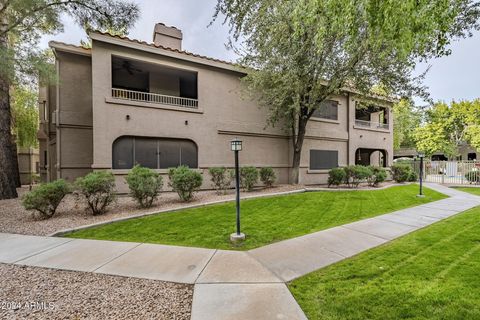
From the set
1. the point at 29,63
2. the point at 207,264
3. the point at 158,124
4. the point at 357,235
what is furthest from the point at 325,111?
the point at 29,63

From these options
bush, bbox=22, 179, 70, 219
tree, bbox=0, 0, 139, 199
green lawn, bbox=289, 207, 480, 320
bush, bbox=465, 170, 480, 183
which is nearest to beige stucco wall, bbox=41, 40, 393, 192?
tree, bbox=0, 0, 139, 199

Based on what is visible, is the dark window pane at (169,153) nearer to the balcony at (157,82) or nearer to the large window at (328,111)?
the balcony at (157,82)

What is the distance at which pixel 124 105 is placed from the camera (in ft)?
34.8

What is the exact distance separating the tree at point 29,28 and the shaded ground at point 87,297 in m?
7.83

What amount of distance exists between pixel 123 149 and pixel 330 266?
995 centimetres

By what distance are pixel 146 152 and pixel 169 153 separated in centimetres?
108

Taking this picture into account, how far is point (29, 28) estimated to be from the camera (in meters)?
9.02

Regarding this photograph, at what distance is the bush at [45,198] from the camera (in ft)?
22.6

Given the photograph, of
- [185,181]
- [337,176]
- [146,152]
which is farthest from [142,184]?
[337,176]

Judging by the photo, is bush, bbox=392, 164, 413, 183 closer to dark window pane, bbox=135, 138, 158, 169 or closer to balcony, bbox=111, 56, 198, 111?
balcony, bbox=111, 56, 198, 111

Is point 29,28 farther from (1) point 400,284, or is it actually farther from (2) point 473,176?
(2) point 473,176

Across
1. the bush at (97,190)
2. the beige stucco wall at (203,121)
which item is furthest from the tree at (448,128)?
the bush at (97,190)

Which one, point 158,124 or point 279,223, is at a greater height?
point 158,124

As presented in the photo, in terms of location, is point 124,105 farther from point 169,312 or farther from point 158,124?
point 169,312
